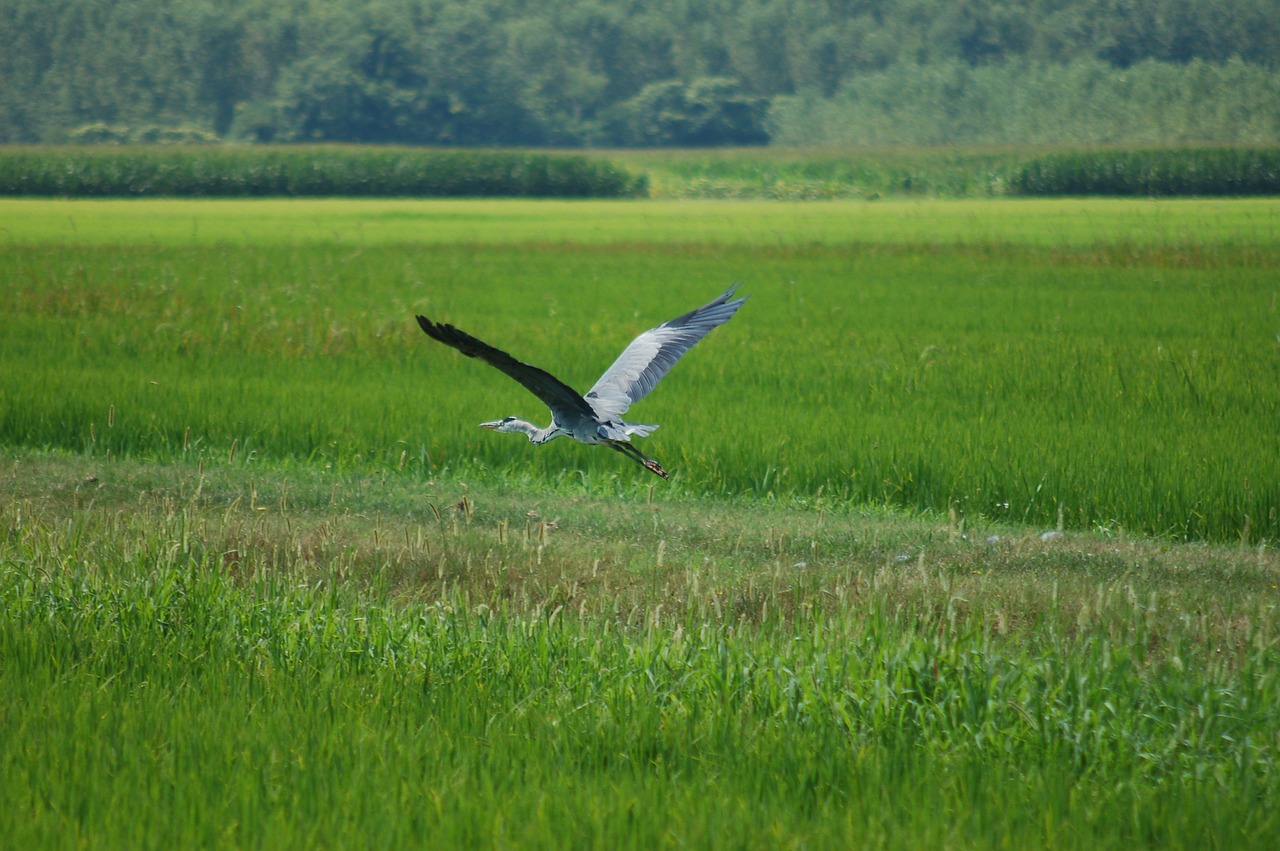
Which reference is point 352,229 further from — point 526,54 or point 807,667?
point 526,54

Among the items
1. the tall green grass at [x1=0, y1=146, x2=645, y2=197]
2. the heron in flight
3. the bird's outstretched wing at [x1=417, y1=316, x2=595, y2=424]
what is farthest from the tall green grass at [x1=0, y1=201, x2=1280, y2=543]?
the tall green grass at [x1=0, y1=146, x2=645, y2=197]

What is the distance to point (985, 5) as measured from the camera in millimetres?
71188

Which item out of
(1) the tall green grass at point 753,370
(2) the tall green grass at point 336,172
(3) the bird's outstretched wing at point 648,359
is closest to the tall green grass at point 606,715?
(3) the bird's outstretched wing at point 648,359

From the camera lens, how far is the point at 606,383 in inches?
247

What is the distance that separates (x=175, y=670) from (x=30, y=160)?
152 ft

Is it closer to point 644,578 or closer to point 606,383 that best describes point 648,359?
point 606,383

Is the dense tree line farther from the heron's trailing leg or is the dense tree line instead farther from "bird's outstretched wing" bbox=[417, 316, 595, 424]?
"bird's outstretched wing" bbox=[417, 316, 595, 424]

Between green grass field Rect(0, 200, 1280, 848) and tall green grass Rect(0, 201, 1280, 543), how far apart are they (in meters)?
0.06

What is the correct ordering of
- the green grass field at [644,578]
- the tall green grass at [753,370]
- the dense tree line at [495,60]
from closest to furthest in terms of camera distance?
the green grass field at [644,578], the tall green grass at [753,370], the dense tree line at [495,60]

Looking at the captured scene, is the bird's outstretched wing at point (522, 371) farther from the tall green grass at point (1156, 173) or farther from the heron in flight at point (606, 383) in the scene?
the tall green grass at point (1156, 173)

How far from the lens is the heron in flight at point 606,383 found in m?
4.64

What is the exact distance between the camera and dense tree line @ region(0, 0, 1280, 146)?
61.1m

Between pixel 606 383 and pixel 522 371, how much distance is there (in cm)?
148

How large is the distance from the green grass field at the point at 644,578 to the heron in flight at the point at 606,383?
712 mm
